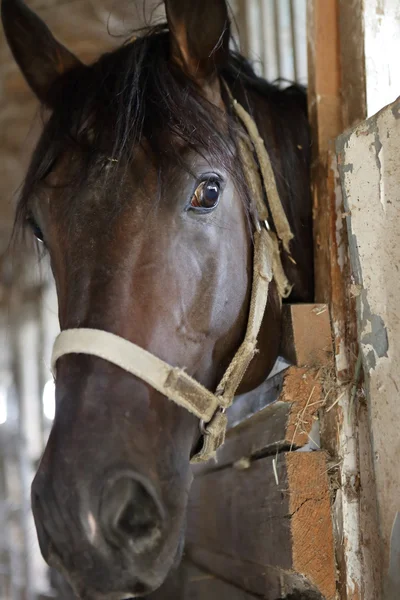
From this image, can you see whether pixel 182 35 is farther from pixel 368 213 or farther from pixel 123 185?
pixel 368 213

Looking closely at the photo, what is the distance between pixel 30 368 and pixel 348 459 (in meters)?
1.85

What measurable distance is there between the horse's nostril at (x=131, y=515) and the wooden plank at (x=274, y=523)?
31 centimetres

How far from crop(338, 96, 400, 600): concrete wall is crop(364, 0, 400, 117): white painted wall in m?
0.18

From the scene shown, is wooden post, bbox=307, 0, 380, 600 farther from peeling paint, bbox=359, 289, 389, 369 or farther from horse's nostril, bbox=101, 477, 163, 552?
horse's nostril, bbox=101, 477, 163, 552

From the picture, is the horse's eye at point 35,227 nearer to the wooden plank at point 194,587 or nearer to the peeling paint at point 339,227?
the peeling paint at point 339,227

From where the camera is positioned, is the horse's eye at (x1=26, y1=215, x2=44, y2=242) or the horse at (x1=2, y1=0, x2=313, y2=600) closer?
the horse at (x1=2, y1=0, x2=313, y2=600)

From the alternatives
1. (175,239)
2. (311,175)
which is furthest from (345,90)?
(175,239)

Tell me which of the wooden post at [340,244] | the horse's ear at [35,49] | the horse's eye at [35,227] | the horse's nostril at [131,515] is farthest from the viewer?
the horse's ear at [35,49]

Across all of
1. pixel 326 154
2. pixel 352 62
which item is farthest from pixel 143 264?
pixel 352 62

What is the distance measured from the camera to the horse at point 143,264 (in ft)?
2.64

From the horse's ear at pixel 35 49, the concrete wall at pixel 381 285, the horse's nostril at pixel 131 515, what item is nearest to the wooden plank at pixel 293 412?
the concrete wall at pixel 381 285

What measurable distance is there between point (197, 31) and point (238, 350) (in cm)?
66

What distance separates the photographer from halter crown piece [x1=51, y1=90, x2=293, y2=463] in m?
0.89

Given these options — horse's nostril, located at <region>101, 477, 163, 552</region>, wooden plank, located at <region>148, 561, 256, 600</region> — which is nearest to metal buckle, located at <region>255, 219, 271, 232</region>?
horse's nostril, located at <region>101, 477, 163, 552</region>
